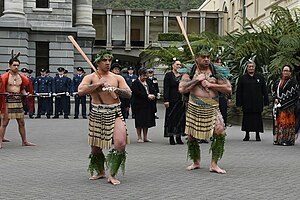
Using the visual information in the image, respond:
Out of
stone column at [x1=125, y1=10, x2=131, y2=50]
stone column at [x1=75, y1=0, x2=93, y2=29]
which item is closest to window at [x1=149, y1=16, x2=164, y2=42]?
stone column at [x1=125, y1=10, x2=131, y2=50]

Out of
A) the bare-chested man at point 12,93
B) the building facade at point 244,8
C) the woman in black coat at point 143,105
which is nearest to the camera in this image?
the bare-chested man at point 12,93

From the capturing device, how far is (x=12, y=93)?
1233 centimetres

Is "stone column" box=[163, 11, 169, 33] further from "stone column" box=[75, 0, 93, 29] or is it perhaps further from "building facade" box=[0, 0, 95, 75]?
"building facade" box=[0, 0, 95, 75]

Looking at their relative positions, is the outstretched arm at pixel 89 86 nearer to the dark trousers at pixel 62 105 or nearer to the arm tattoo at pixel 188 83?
the arm tattoo at pixel 188 83

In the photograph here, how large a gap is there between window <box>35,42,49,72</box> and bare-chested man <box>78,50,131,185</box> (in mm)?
→ 23410

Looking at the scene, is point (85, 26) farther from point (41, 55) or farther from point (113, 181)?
point (113, 181)

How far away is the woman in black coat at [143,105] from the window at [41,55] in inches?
704

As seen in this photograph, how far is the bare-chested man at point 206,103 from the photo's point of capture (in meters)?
8.98

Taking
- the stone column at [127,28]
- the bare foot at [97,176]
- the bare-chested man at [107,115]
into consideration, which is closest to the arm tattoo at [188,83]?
the bare-chested man at [107,115]

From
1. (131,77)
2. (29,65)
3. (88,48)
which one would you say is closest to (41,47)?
(29,65)

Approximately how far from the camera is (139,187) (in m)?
7.84

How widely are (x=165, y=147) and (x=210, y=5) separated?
5825 centimetres

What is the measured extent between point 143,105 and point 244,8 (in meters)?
35.5

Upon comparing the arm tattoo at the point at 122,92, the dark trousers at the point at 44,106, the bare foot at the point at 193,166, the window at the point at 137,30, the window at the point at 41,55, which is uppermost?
the window at the point at 137,30
